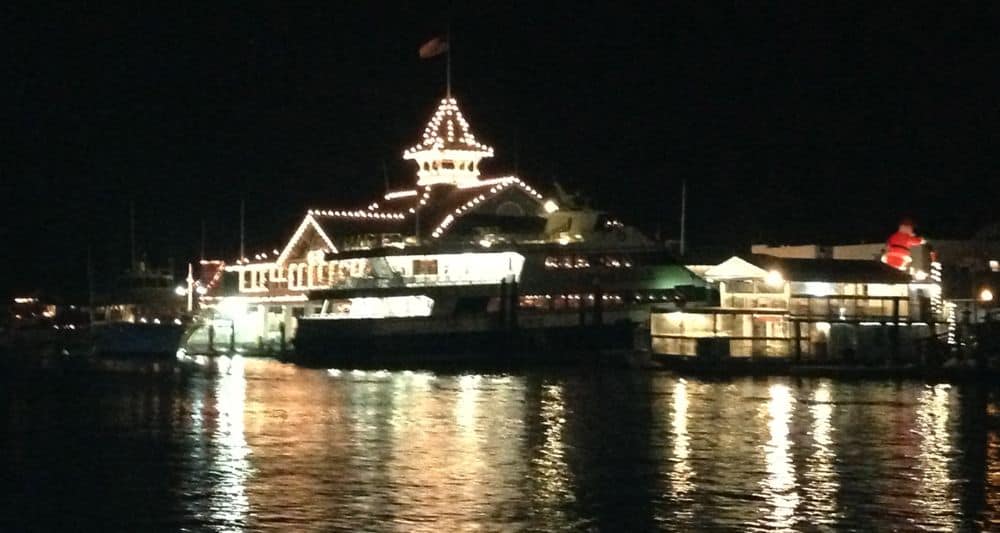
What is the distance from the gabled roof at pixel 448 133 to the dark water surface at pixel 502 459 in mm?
34532

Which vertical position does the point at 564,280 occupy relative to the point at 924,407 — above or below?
above

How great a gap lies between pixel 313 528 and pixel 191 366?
140 feet

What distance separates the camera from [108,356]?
67125 millimetres

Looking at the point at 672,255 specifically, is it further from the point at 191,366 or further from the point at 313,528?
the point at 313,528

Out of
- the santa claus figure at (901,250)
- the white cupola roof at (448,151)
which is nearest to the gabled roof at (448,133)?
the white cupola roof at (448,151)

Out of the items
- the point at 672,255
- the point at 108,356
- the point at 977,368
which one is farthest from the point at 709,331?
the point at 108,356

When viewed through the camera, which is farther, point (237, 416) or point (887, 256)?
point (887, 256)

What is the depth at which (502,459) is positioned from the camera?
23.8 metres

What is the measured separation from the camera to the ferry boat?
59156 mm

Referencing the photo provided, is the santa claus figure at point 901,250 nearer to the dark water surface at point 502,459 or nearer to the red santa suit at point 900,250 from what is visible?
the red santa suit at point 900,250

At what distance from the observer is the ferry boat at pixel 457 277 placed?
5916cm

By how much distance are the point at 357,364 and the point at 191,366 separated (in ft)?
20.7

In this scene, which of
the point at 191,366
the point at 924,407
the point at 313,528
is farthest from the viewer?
the point at 191,366

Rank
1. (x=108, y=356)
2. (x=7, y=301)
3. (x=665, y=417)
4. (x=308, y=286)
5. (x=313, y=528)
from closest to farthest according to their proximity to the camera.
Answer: (x=313, y=528) → (x=665, y=417) → (x=108, y=356) → (x=308, y=286) → (x=7, y=301)
